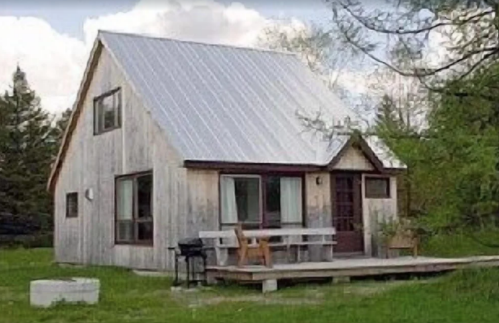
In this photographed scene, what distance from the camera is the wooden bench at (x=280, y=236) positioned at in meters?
15.5

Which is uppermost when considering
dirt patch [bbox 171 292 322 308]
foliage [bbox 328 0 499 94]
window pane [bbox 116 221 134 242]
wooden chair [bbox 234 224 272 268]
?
foliage [bbox 328 0 499 94]

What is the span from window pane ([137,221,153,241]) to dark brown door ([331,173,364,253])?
3.72 metres

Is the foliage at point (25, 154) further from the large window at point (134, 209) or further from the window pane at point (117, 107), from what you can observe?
the large window at point (134, 209)

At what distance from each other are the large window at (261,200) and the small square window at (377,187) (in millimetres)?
1733

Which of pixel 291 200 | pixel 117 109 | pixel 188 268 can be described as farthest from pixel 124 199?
pixel 188 268

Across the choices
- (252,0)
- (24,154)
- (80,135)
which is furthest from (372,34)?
(24,154)

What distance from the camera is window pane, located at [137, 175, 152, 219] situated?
695 inches

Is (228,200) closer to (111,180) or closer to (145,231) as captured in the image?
(145,231)

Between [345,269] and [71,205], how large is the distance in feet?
29.8

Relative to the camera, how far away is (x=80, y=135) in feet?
70.0

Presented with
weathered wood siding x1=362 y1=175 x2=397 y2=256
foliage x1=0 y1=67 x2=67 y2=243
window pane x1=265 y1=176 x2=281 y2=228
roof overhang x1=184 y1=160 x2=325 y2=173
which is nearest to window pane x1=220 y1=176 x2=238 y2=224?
roof overhang x1=184 y1=160 x2=325 y2=173

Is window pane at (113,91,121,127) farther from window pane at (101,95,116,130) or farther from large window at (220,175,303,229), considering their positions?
large window at (220,175,303,229)

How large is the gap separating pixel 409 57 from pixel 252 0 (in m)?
3.59

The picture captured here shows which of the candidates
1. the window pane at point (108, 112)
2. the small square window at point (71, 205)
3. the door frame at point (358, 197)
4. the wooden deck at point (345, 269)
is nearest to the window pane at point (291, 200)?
the door frame at point (358, 197)
